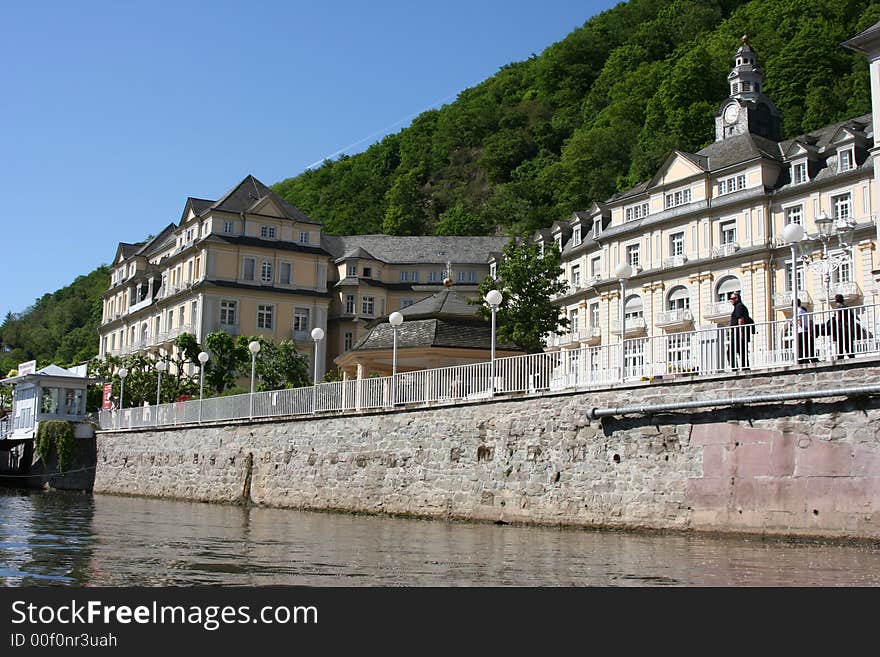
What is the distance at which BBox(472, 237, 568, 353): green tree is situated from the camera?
4003 centimetres

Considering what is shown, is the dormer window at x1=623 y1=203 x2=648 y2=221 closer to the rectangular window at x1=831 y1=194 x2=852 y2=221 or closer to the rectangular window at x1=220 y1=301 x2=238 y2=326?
the rectangular window at x1=831 y1=194 x2=852 y2=221

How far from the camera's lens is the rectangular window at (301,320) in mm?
70438

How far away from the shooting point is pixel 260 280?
68.9 metres

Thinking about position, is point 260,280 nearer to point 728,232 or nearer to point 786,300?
point 728,232

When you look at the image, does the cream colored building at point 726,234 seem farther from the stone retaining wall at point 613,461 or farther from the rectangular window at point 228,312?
the rectangular window at point 228,312

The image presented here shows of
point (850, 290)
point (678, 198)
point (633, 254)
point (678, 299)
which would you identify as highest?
point (678, 198)

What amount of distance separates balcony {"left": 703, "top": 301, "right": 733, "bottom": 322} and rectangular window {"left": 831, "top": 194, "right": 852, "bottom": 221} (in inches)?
287

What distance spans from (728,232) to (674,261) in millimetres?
3579

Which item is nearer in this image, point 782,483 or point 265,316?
point 782,483

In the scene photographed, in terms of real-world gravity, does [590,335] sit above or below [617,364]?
above

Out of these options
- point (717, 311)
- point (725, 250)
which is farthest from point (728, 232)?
point (717, 311)

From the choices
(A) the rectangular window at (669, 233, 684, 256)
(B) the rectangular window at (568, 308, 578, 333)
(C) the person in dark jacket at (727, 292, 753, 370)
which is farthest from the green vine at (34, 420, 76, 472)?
(C) the person in dark jacket at (727, 292, 753, 370)

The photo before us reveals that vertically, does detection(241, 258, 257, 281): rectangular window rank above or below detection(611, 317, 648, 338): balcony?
above
